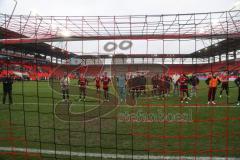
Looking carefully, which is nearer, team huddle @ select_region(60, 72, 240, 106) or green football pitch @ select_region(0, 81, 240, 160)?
team huddle @ select_region(60, 72, 240, 106)

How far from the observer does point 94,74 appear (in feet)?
14.1

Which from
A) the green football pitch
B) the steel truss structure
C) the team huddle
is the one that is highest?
the steel truss structure

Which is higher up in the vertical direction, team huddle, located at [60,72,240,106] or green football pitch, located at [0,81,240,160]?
team huddle, located at [60,72,240,106]

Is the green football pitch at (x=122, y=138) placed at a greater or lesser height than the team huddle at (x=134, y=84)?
lesser

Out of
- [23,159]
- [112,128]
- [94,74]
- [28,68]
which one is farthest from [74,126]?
[94,74]

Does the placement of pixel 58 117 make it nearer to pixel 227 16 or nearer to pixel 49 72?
pixel 49 72

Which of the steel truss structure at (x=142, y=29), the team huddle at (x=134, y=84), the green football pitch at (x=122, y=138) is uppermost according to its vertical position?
the steel truss structure at (x=142, y=29)

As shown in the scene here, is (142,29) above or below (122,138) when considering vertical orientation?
above

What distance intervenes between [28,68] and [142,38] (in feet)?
10.3

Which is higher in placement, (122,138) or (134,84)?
(134,84)

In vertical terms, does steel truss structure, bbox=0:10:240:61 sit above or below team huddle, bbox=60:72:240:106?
above

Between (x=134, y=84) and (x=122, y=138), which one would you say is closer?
(x=122, y=138)

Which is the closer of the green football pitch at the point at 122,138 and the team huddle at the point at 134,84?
the team huddle at the point at 134,84

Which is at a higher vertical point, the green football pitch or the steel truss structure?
the steel truss structure
